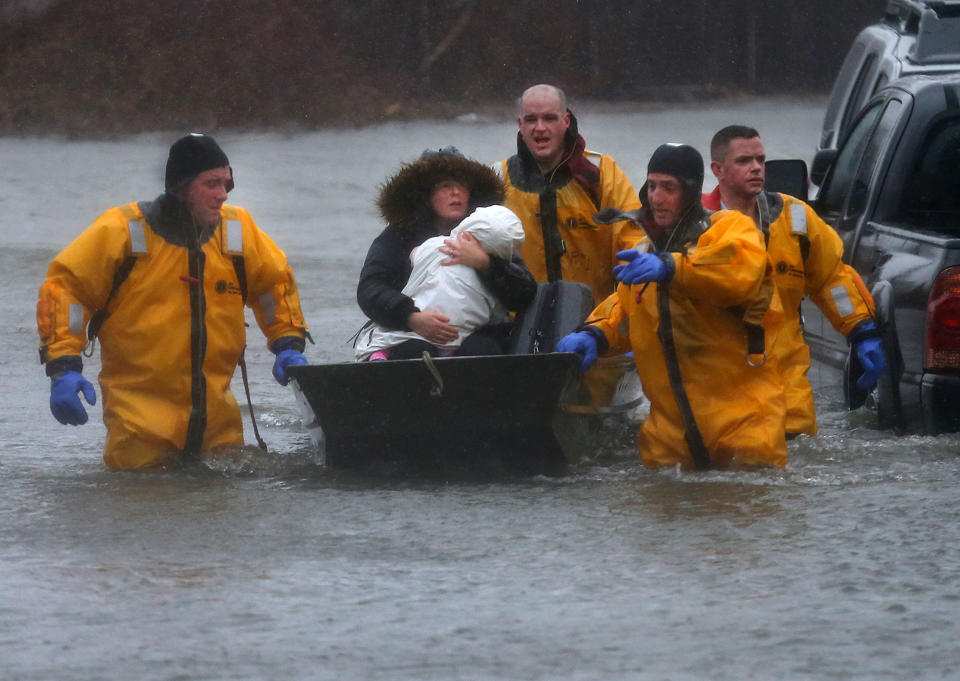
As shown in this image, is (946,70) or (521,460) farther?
(946,70)

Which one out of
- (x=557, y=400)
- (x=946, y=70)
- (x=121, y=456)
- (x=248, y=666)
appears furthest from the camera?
(x=946, y=70)

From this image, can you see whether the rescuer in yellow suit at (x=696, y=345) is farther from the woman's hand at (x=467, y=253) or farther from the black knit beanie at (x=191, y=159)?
the black knit beanie at (x=191, y=159)

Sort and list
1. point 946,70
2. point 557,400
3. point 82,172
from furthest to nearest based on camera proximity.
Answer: point 82,172 → point 946,70 → point 557,400

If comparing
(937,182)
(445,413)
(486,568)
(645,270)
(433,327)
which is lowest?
(486,568)

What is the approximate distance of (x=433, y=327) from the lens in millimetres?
7273

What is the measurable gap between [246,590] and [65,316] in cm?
201

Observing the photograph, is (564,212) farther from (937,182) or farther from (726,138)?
(937,182)

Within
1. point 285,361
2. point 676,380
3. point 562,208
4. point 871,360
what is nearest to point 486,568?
point 676,380

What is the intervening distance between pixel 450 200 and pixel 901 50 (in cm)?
337

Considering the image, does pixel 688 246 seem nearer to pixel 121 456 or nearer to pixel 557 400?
pixel 557 400

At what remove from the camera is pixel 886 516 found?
6457 millimetres

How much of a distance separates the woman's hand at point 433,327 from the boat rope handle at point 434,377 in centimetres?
55

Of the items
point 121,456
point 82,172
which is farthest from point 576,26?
point 121,456

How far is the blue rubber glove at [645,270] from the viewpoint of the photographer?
257 inches
